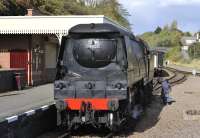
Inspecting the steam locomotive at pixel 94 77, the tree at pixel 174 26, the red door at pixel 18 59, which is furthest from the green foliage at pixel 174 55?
the steam locomotive at pixel 94 77

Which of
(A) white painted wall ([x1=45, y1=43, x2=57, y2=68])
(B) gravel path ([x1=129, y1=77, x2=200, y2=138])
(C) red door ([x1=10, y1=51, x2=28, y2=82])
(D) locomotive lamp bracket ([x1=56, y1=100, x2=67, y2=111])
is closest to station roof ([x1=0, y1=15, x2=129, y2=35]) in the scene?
(C) red door ([x1=10, y1=51, x2=28, y2=82])

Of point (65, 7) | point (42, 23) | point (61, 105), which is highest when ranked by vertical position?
point (65, 7)

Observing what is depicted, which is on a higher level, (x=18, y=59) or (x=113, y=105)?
(x=18, y=59)

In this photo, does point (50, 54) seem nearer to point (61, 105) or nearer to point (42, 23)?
point (42, 23)

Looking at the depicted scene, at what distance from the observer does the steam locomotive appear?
44.7 ft

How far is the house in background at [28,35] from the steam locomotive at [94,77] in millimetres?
16490

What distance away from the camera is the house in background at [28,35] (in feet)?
103

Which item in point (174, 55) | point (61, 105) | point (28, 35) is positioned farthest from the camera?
point (174, 55)

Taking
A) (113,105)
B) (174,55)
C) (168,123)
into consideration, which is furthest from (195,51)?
(113,105)

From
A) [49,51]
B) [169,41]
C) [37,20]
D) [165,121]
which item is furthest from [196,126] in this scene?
[169,41]

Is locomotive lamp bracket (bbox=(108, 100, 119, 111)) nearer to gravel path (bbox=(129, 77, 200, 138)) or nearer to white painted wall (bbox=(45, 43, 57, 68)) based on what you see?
gravel path (bbox=(129, 77, 200, 138))

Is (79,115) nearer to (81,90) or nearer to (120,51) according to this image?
(81,90)

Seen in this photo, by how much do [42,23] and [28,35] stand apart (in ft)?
4.32

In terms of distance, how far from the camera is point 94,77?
572 inches
